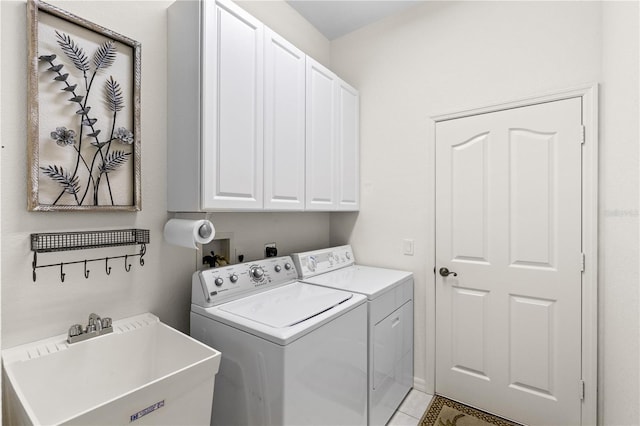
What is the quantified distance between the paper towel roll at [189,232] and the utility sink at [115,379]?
0.39 meters

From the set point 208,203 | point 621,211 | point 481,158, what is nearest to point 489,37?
point 481,158

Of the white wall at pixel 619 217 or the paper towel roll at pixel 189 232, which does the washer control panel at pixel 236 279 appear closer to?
the paper towel roll at pixel 189 232

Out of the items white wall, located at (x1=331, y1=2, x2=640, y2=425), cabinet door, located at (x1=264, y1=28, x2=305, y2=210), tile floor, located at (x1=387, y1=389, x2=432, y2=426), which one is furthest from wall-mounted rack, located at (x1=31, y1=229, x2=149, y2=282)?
tile floor, located at (x1=387, y1=389, x2=432, y2=426)

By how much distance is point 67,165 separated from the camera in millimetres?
1237

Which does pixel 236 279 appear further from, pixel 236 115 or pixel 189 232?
pixel 236 115

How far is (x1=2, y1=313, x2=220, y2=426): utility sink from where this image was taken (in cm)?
91

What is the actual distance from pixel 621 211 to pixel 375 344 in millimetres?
1322

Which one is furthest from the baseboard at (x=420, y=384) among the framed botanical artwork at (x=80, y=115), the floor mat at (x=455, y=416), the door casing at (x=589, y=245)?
Answer: the framed botanical artwork at (x=80, y=115)

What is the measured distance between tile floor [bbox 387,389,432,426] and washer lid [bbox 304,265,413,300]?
2.78ft

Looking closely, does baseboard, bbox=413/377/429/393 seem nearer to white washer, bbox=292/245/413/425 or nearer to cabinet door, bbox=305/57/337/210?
white washer, bbox=292/245/413/425

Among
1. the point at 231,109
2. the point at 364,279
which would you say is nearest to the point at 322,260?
the point at 364,279

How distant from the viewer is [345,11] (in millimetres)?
2371

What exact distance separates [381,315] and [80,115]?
1.80m

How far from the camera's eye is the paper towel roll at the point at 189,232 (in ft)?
4.50
